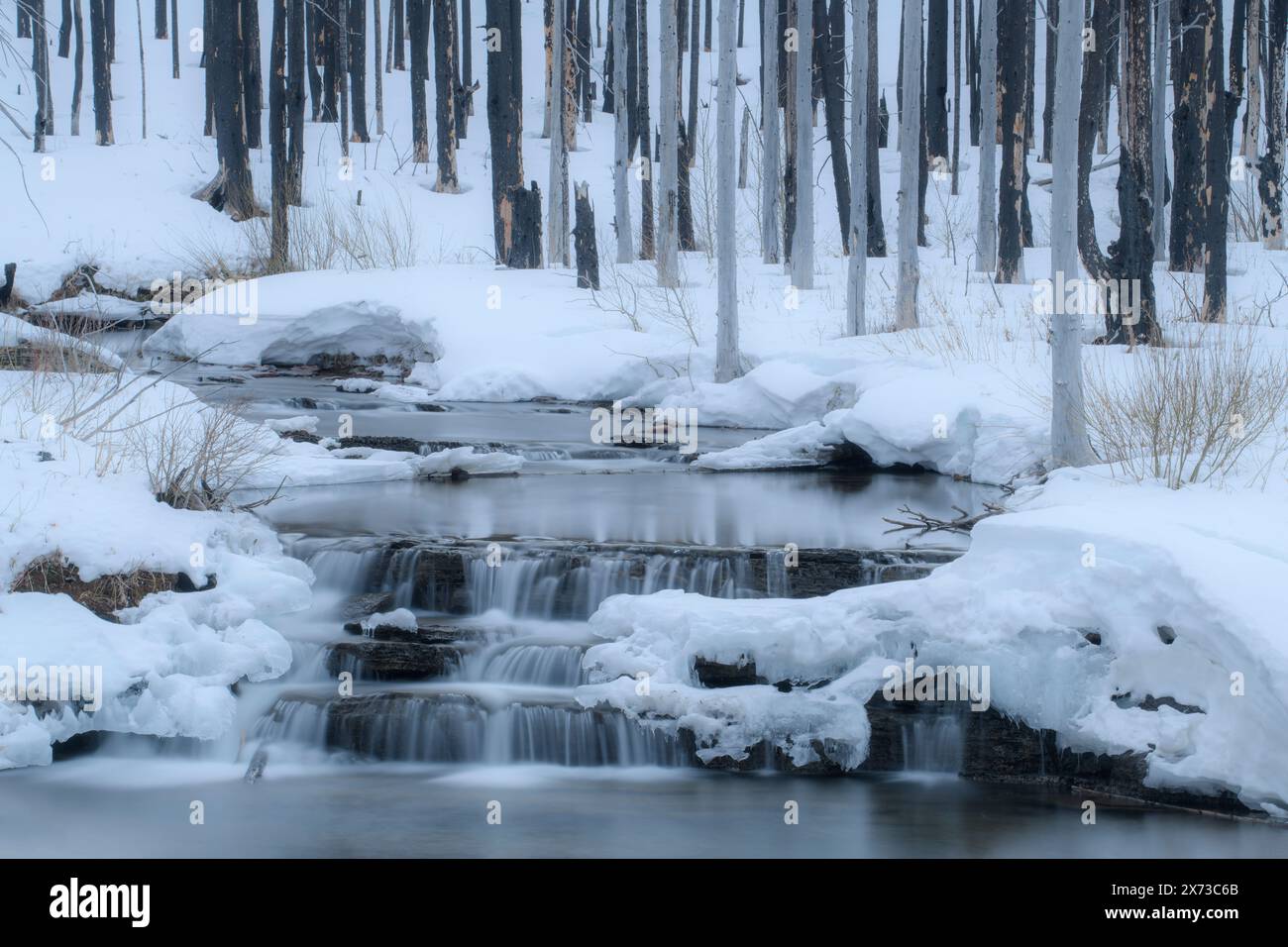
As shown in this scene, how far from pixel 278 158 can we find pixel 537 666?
17547 millimetres

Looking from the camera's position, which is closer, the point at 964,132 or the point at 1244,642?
the point at 1244,642

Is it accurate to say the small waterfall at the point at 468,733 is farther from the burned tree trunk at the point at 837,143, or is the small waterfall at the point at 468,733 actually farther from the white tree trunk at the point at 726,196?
the burned tree trunk at the point at 837,143

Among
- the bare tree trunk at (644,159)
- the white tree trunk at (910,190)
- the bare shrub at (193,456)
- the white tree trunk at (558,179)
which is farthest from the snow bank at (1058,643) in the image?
the white tree trunk at (558,179)

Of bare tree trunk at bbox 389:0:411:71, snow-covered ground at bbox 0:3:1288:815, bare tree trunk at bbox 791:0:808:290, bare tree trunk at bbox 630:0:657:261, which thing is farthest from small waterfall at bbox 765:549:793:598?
bare tree trunk at bbox 389:0:411:71

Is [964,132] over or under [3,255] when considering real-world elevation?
over

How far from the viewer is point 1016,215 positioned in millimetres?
19750

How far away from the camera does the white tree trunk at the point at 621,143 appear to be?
65.8 ft

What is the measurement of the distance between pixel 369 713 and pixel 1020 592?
311cm

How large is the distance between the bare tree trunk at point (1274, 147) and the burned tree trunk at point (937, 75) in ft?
19.7

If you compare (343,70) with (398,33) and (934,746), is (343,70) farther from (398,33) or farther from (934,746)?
(934,746)

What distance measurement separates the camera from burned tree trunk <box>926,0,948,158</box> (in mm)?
26062

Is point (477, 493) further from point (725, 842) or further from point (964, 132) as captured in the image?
point (964, 132)
